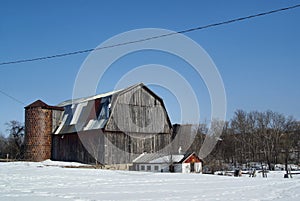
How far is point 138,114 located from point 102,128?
458cm

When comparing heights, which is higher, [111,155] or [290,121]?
[290,121]

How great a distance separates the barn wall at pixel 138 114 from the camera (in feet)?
117

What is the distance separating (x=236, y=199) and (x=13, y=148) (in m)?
49.4

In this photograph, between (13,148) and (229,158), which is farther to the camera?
(229,158)

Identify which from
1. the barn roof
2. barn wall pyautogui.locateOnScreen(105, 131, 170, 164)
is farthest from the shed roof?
the barn roof

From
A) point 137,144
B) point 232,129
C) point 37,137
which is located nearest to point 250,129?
point 232,129

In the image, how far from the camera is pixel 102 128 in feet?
113

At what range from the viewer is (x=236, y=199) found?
10.6m

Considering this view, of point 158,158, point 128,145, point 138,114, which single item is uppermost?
point 138,114

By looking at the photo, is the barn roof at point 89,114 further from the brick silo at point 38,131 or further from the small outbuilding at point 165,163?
the small outbuilding at point 165,163

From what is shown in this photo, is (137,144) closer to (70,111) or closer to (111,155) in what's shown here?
(111,155)

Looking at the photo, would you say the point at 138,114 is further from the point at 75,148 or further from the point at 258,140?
the point at 258,140

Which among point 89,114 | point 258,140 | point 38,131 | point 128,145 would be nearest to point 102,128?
point 128,145

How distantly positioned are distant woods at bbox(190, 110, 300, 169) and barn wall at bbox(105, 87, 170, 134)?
21684mm
